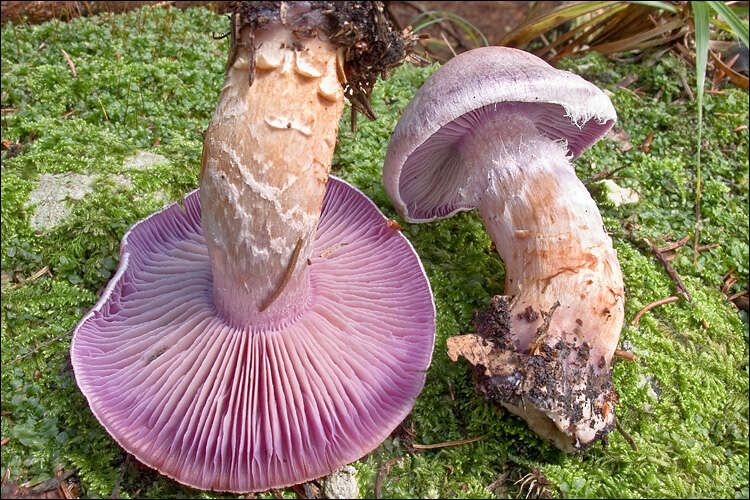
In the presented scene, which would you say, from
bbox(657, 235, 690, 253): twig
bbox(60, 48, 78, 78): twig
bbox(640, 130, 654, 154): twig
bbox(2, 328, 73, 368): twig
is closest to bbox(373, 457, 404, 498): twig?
bbox(2, 328, 73, 368): twig

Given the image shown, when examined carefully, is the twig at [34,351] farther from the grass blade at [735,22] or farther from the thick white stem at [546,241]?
the grass blade at [735,22]

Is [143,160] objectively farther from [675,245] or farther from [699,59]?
[699,59]

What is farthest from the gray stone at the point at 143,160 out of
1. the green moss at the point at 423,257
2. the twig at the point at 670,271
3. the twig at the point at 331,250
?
the twig at the point at 670,271

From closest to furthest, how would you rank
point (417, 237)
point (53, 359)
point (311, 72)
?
point (311, 72) → point (53, 359) → point (417, 237)

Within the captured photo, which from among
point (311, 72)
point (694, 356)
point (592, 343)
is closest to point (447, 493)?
point (592, 343)

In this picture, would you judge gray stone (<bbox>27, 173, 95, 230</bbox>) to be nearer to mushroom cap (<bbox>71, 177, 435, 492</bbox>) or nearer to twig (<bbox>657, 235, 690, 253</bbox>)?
mushroom cap (<bbox>71, 177, 435, 492</bbox>)

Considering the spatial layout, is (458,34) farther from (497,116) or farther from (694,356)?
(694,356)
